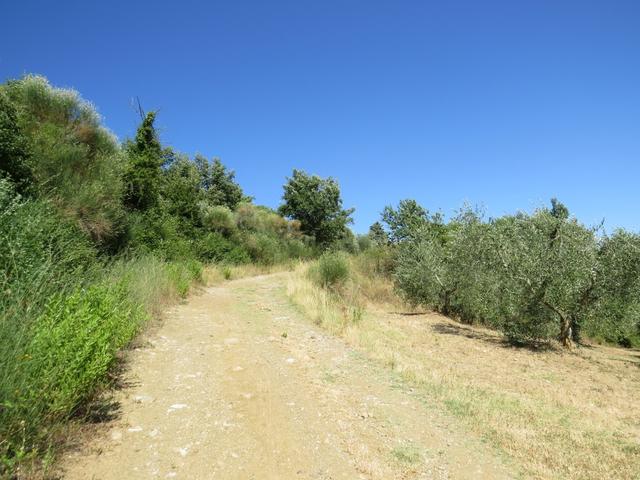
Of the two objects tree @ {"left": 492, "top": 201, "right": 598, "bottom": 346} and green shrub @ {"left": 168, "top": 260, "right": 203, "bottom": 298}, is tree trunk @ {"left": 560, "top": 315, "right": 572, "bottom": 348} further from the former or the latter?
green shrub @ {"left": 168, "top": 260, "right": 203, "bottom": 298}

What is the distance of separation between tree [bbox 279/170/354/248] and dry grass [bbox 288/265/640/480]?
985 inches

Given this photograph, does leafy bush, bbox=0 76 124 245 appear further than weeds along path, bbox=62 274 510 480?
Yes

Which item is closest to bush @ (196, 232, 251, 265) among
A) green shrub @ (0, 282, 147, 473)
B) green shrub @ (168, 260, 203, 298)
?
green shrub @ (168, 260, 203, 298)

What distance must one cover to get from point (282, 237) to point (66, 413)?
31.0 meters

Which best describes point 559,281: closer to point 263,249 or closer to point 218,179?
point 263,249

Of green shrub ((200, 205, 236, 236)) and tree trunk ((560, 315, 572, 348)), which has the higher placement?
green shrub ((200, 205, 236, 236))

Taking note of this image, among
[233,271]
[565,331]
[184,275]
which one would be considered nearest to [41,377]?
→ [184,275]

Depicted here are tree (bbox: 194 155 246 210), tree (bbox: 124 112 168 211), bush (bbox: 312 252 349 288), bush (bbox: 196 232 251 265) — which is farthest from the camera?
tree (bbox: 194 155 246 210)

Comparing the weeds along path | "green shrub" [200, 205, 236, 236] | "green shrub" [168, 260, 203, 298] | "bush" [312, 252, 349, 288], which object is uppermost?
"green shrub" [200, 205, 236, 236]

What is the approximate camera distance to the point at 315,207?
37.8 metres

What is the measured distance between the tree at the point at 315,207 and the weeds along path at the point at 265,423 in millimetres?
31083

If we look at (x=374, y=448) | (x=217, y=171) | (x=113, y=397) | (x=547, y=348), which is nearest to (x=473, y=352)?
(x=547, y=348)

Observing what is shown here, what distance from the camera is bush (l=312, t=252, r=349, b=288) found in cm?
1559

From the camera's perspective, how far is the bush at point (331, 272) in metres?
15.6
